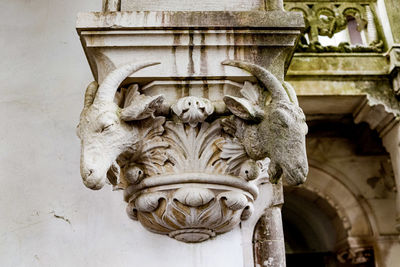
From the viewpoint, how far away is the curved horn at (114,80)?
91 centimetres

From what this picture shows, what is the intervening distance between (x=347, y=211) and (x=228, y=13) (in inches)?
125

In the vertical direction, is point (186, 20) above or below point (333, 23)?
below

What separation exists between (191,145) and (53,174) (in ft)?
1.67

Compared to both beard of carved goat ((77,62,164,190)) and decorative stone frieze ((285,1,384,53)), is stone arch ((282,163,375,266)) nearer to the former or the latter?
decorative stone frieze ((285,1,384,53))

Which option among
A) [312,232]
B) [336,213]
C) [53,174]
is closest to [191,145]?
[53,174]

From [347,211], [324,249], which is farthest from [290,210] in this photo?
[347,211]

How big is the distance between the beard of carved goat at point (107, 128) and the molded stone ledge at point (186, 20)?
0.11m

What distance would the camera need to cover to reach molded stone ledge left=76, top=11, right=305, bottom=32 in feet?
3.23

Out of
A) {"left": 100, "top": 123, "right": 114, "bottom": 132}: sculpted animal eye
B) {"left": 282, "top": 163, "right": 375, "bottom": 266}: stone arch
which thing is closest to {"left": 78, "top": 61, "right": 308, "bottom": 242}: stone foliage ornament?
{"left": 100, "top": 123, "right": 114, "bottom": 132}: sculpted animal eye

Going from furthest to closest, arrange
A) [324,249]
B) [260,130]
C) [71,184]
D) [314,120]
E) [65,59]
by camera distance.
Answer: [324,249] → [314,120] → [65,59] → [71,184] → [260,130]

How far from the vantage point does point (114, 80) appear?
932 millimetres

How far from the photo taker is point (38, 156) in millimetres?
1283

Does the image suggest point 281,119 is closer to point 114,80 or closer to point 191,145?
point 191,145

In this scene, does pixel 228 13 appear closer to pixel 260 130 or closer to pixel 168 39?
pixel 168 39
